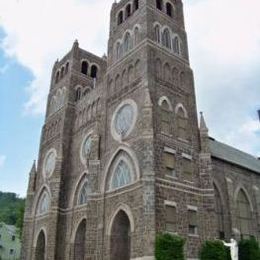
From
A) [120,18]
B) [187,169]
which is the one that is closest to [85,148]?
[187,169]

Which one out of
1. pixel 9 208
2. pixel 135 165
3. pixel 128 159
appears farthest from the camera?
pixel 9 208

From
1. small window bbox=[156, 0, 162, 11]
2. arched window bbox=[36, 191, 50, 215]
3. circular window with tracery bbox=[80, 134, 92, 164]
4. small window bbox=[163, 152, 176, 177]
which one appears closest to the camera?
small window bbox=[163, 152, 176, 177]

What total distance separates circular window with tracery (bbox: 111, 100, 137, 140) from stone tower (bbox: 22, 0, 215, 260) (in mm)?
96

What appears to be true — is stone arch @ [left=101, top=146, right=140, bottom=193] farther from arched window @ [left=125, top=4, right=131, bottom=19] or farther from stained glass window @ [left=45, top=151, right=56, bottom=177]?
arched window @ [left=125, top=4, right=131, bottom=19]

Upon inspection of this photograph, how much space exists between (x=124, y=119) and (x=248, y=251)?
14.4m

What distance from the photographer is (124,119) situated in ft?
96.8

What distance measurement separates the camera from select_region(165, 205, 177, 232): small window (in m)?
24.0

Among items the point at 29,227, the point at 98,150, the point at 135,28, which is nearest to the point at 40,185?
the point at 29,227

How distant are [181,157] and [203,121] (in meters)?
4.49

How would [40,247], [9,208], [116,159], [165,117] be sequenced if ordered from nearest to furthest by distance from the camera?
[165,117]
[116,159]
[40,247]
[9,208]

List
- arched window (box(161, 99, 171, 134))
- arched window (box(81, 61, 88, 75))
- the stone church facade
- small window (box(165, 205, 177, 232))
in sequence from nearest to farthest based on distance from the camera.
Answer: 1. small window (box(165, 205, 177, 232))
2. the stone church facade
3. arched window (box(161, 99, 171, 134))
4. arched window (box(81, 61, 88, 75))

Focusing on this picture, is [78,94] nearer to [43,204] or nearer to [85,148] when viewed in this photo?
[85,148]

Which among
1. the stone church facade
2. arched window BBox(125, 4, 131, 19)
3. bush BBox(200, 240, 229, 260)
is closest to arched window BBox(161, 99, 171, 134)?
the stone church facade

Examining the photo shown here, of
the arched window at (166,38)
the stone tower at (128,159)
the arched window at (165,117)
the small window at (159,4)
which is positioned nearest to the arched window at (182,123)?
the stone tower at (128,159)
